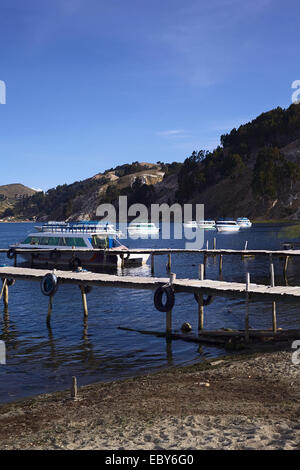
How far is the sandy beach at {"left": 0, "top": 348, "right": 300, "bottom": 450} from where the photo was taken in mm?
10992

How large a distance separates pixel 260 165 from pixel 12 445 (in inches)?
6205

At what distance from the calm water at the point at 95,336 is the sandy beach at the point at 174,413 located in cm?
220

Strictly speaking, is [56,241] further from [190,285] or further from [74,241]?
[190,285]

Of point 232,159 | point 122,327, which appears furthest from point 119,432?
point 232,159

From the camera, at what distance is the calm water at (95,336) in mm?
19094

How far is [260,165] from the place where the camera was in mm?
161375

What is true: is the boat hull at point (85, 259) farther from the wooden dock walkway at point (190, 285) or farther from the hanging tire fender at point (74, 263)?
the wooden dock walkway at point (190, 285)

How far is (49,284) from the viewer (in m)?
28.5

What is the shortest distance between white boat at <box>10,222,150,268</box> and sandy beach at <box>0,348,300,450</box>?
130 ft

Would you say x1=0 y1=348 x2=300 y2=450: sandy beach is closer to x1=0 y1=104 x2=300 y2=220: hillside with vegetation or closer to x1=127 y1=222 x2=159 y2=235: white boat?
x1=127 y1=222 x2=159 y2=235: white boat

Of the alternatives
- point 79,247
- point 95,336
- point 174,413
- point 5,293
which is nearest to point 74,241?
point 79,247

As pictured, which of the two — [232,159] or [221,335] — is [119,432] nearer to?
[221,335]

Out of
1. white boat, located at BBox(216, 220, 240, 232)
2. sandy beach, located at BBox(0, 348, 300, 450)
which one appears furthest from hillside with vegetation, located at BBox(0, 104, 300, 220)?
sandy beach, located at BBox(0, 348, 300, 450)

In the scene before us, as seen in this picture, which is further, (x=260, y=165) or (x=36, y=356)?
(x=260, y=165)
